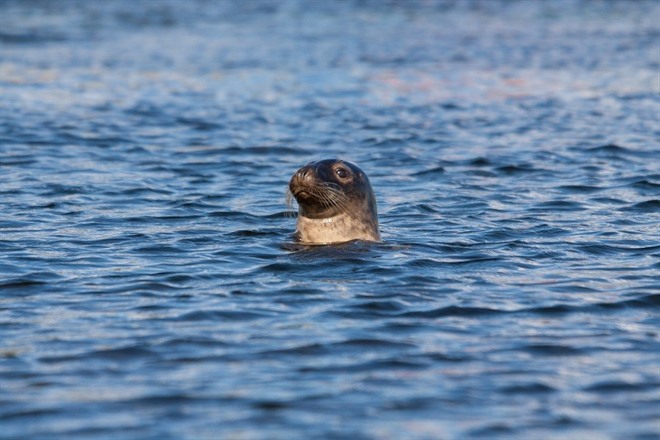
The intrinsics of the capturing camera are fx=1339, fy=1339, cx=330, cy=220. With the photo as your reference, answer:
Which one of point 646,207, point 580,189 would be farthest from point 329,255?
point 580,189

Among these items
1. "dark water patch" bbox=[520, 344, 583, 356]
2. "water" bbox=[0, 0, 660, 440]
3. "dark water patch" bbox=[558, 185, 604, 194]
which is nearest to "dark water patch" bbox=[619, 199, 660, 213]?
"water" bbox=[0, 0, 660, 440]

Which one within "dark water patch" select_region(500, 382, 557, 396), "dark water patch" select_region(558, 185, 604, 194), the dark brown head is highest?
the dark brown head

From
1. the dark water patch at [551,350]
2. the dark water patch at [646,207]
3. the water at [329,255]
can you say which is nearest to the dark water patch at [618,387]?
the water at [329,255]

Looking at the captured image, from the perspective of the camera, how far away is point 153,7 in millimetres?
46906

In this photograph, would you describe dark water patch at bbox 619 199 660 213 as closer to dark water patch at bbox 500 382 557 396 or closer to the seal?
the seal

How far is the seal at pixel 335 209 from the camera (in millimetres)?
12703

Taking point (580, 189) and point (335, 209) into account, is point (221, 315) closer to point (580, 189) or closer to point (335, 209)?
point (335, 209)

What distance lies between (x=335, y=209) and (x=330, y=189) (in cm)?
23

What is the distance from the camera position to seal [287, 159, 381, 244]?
1270 cm

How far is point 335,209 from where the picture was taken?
12820 mm

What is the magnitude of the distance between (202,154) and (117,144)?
1.50 meters

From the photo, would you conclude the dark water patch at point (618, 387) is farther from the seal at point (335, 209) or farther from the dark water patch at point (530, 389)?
the seal at point (335, 209)

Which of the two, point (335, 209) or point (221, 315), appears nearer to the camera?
point (221, 315)

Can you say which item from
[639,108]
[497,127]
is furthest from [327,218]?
[639,108]
